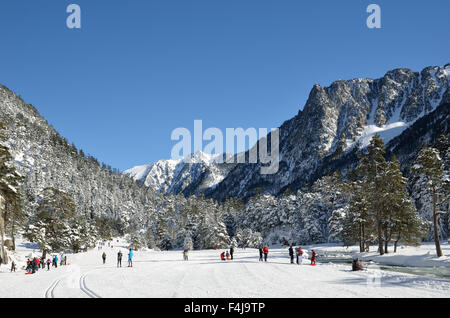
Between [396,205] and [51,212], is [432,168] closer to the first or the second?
[396,205]

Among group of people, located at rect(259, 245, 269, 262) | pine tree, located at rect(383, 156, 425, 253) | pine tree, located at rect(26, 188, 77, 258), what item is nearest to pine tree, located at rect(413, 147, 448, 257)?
pine tree, located at rect(383, 156, 425, 253)

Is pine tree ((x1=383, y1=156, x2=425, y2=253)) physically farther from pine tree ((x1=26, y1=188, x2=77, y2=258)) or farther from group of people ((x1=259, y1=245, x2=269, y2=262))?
pine tree ((x1=26, y1=188, x2=77, y2=258))

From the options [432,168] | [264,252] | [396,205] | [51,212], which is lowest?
[264,252]

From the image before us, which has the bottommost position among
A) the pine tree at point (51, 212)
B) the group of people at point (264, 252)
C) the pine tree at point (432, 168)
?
the group of people at point (264, 252)

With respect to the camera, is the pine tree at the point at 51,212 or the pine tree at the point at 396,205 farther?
the pine tree at the point at 51,212

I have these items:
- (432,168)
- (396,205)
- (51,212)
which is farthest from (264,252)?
(51,212)

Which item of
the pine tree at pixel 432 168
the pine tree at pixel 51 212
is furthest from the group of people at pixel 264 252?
the pine tree at pixel 51 212

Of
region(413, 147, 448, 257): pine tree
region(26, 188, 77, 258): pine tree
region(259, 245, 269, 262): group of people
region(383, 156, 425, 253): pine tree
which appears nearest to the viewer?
region(413, 147, 448, 257): pine tree

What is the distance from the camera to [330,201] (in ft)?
289

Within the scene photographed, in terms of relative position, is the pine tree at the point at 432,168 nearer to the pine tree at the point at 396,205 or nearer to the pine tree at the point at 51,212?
the pine tree at the point at 396,205

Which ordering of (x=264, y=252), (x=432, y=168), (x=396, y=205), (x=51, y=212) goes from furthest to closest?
(x=51, y=212)
(x=396, y=205)
(x=264, y=252)
(x=432, y=168)
